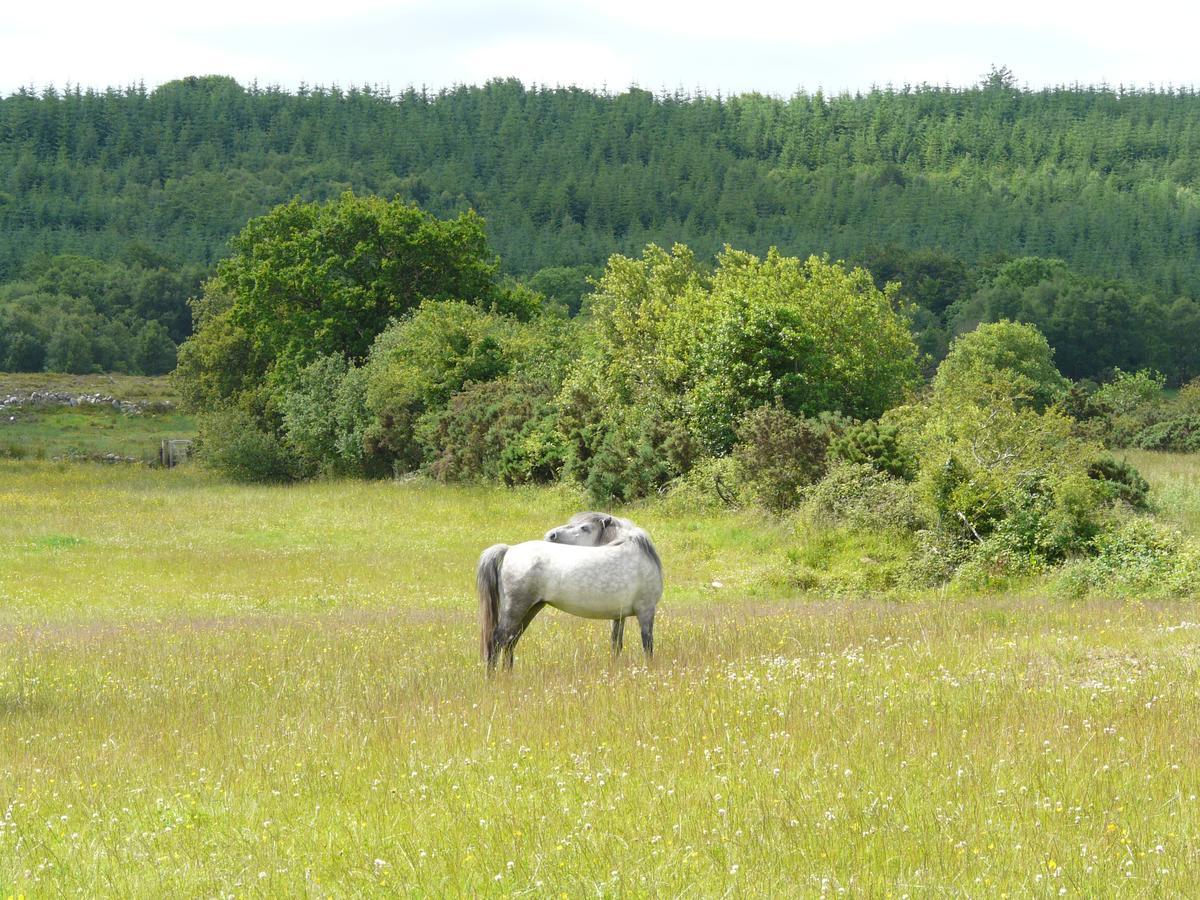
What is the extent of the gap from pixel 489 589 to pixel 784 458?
2162 cm

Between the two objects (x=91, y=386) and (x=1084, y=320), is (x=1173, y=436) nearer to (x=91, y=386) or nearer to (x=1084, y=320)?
(x=1084, y=320)

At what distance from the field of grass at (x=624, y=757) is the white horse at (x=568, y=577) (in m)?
0.65

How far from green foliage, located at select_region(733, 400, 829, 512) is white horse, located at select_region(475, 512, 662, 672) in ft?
65.9

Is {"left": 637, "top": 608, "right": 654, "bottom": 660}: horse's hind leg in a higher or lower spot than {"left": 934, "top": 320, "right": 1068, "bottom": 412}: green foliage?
higher

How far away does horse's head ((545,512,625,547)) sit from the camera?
43.1ft

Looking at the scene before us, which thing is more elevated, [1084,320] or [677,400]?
[677,400]

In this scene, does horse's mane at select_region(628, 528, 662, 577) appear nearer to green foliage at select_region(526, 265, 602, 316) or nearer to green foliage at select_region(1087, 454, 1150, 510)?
green foliage at select_region(1087, 454, 1150, 510)

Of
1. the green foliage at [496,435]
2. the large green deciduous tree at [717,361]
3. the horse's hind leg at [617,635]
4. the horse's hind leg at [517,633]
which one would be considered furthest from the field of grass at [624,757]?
the green foliage at [496,435]

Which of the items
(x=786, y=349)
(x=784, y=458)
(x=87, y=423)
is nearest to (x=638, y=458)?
(x=786, y=349)

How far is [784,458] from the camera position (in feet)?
110

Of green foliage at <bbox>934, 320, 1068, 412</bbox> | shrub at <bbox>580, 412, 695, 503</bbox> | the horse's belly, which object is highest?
the horse's belly

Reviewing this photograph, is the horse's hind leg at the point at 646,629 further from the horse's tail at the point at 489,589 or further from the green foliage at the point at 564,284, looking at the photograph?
the green foliage at the point at 564,284

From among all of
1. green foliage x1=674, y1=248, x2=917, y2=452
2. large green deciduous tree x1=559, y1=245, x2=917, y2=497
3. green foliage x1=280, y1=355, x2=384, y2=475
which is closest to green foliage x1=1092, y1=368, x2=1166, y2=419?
large green deciduous tree x1=559, y1=245, x2=917, y2=497

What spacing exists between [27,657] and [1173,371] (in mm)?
141054
